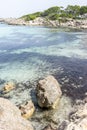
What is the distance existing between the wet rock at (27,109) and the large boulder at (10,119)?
9.15 ft

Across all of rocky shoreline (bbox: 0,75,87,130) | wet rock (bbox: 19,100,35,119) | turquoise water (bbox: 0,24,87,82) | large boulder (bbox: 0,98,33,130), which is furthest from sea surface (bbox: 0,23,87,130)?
large boulder (bbox: 0,98,33,130)

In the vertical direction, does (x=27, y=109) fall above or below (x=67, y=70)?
above

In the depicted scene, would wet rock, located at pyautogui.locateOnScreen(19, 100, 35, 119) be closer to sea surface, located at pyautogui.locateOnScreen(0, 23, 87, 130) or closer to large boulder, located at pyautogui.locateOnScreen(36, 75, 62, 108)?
sea surface, located at pyautogui.locateOnScreen(0, 23, 87, 130)

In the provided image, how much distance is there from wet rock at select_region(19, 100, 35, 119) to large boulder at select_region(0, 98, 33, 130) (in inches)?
110

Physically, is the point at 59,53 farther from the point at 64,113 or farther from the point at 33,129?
the point at 33,129

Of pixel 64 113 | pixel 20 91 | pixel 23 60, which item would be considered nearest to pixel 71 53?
pixel 23 60

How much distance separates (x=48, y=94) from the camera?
2381cm

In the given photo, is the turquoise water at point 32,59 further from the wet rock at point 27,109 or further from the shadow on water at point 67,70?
the wet rock at point 27,109

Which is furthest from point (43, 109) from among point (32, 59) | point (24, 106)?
point (32, 59)

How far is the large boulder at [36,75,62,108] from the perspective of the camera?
2316cm

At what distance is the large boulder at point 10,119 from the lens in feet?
54.2

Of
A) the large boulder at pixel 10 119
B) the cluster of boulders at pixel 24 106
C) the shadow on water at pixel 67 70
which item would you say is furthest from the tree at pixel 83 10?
the large boulder at pixel 10 119

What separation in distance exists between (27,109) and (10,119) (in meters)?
5.00

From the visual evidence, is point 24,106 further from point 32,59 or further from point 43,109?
point 32,59
